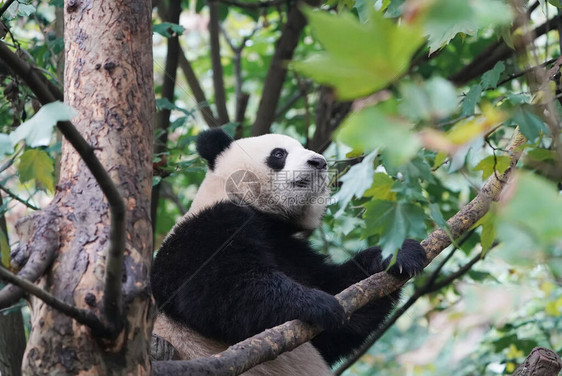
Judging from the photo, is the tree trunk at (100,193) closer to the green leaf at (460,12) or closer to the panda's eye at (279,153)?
the green leaf at (460,12)

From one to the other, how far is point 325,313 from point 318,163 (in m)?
1.17

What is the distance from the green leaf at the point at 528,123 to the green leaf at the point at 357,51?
0.87 m

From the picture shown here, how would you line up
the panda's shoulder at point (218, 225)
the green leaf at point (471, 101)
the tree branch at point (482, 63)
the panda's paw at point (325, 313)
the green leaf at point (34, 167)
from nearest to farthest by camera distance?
1. the green leaf at point (34, 167)
2. the green leaf at point (471, 101)
3. the panda's paw at point (325, 313)
4. the panda's shoulder at point (218, 225)
5. the tree branch at point (482, 63)

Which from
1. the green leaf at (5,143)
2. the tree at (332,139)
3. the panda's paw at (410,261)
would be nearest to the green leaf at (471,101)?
the tree at (332,139)

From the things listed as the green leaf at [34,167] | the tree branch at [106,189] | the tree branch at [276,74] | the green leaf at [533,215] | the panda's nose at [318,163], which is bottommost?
the green leaf at [533,215]

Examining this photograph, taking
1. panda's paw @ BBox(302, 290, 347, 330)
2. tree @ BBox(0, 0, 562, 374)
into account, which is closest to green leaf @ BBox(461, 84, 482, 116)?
tree @ BBox(0, 0, 562, 374)

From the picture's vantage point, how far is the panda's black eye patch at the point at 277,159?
3.91m

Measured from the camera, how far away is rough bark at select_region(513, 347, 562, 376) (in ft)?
9.57

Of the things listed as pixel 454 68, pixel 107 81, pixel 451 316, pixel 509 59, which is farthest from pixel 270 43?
pixel 451 316

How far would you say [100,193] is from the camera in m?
2.00

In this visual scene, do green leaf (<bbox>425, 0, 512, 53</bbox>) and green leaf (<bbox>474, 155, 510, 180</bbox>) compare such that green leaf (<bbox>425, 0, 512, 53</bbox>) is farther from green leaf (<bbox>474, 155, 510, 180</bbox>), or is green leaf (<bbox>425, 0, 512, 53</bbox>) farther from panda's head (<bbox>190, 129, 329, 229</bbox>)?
panda's head (<bbox>190, 129, 329, 229</bbox>)

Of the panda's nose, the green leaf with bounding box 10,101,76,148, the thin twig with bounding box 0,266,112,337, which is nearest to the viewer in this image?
the green leaf with bounding box 10,101,76,148

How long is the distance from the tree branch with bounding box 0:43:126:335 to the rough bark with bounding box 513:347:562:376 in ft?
6.52

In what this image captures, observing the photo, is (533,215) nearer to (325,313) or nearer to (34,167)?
(34,167)
